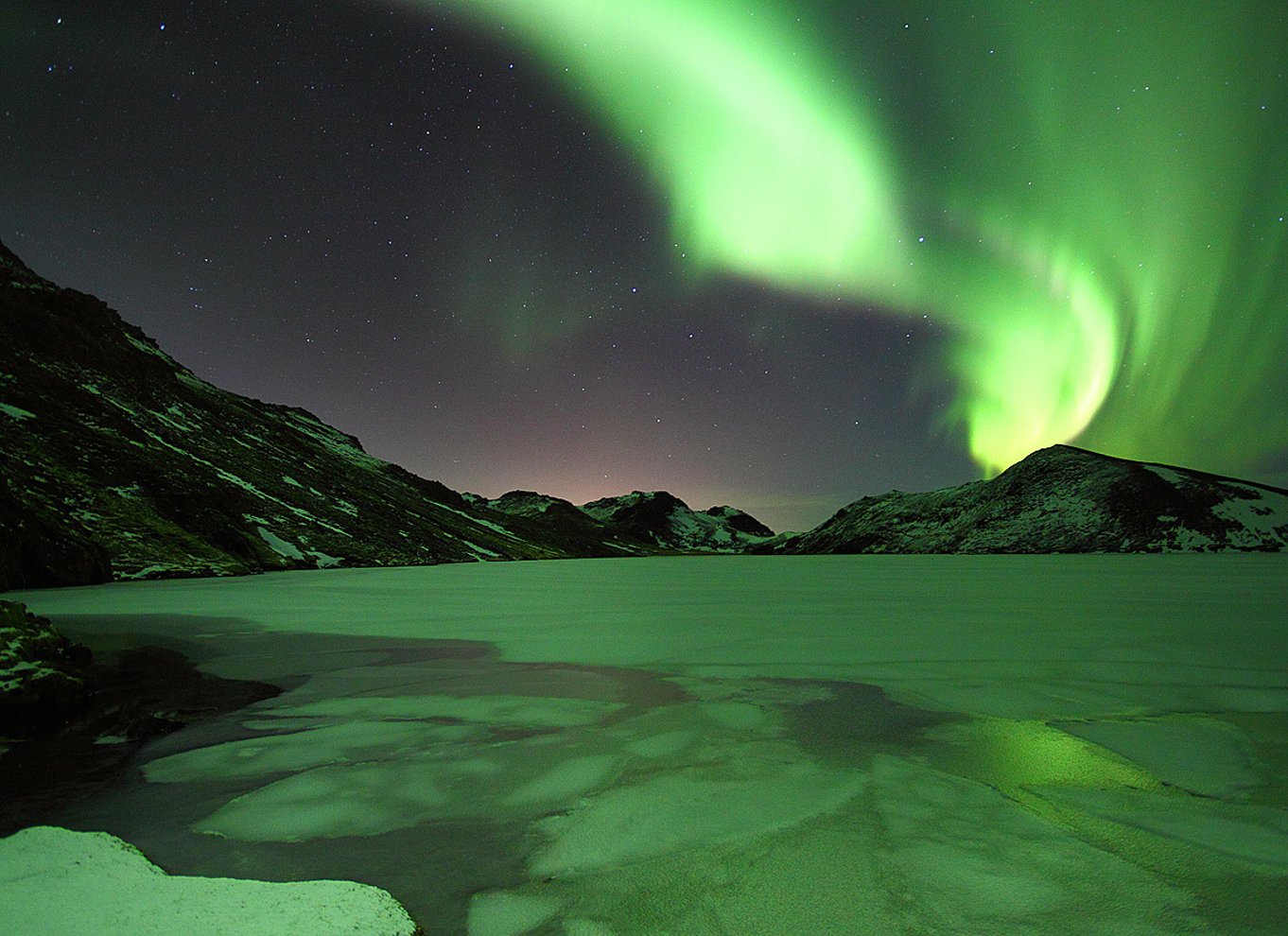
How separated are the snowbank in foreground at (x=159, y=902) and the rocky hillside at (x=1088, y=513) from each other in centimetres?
15593

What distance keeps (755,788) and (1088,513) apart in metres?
166

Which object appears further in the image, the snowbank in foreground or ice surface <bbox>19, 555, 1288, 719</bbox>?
ice surface <bbox>19, 555, 1288, 719</bbox>

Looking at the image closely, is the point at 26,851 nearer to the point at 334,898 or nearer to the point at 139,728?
the point at 334,898

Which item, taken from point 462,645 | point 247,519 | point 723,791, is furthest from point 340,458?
point 723,791

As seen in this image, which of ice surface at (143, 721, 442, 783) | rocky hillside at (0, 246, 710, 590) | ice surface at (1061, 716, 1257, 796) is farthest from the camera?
rocky hillside at (0, 246, 710, 590)

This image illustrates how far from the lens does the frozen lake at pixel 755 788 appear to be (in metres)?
3.28

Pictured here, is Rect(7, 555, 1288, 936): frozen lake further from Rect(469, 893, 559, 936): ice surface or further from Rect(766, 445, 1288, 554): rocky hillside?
Rect(766, 445, 1288, 554): rocky hillside

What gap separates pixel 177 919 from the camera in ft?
9.91

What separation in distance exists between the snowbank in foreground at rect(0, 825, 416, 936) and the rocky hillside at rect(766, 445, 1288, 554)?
15593 cm

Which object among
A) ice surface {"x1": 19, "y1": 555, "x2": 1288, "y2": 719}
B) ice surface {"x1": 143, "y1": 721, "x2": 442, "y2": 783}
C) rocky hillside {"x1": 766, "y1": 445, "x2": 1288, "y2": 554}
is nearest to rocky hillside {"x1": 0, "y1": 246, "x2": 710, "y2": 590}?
ice surface {"x1": 19, "y1": 555, "x2": 1288, "y2": 719}

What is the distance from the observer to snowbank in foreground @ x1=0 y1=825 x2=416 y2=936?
295cm

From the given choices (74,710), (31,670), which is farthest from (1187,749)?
(31,670)

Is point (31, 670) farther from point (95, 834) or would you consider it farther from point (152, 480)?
point (152, 480)

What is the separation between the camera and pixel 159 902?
126 inches
